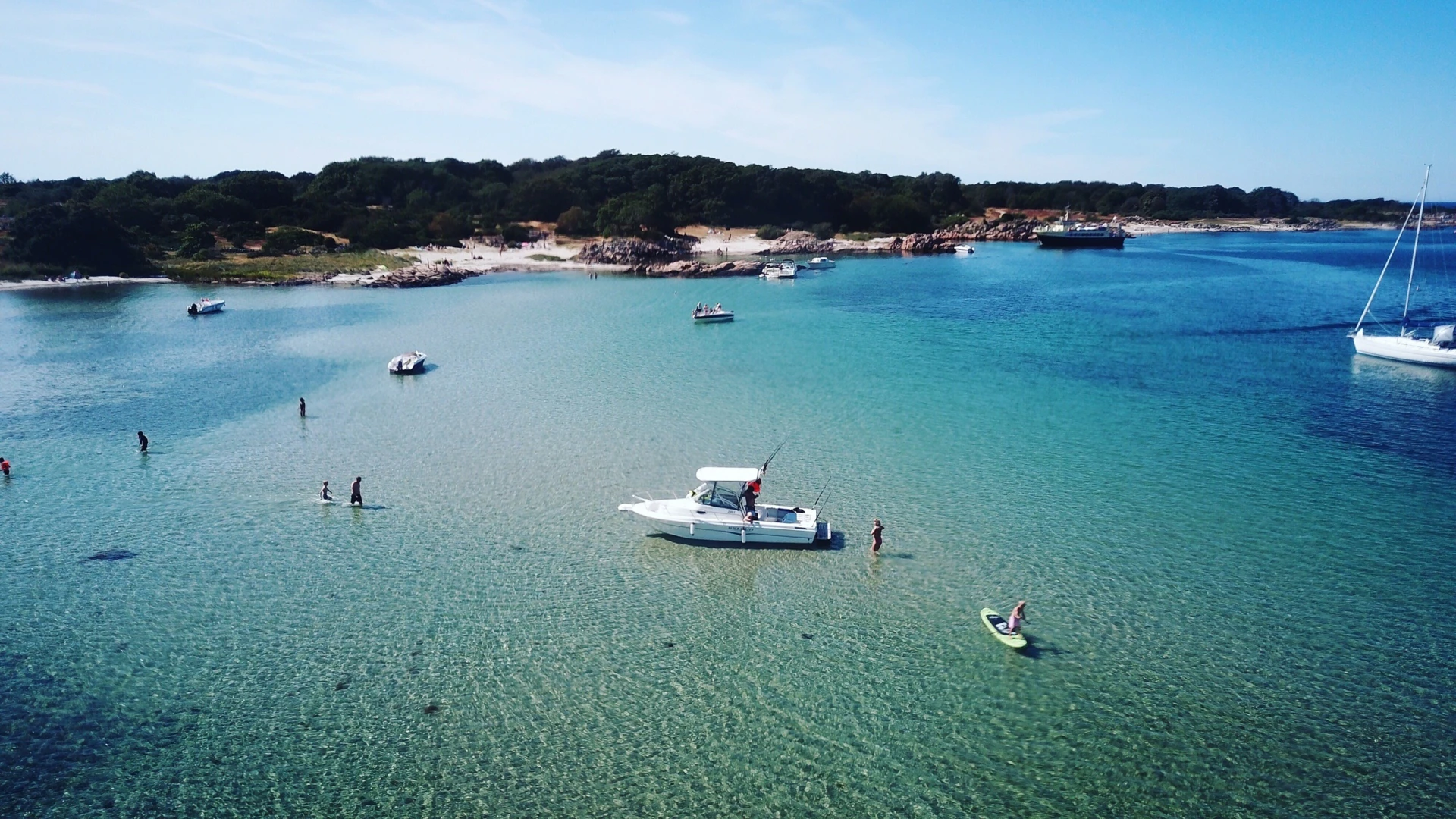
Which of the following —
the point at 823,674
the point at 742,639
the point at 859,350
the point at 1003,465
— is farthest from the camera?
the point at 859,350

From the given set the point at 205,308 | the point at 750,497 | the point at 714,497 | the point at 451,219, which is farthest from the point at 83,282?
the point at 750,497

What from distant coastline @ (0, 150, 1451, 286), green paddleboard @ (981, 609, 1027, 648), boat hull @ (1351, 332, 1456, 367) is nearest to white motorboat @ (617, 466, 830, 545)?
green paddleboard @ (981, 609, 1027, 648)

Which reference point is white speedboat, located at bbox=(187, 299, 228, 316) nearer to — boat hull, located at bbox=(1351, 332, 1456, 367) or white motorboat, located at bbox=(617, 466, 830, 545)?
white motorboat, located at bbox=(617, 466, 830, 545)

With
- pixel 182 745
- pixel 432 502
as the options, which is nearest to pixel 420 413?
pixel 432 502

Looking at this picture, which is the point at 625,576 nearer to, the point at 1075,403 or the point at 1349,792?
the point at 1349,792

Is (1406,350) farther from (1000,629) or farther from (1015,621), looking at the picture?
(1000,629)
